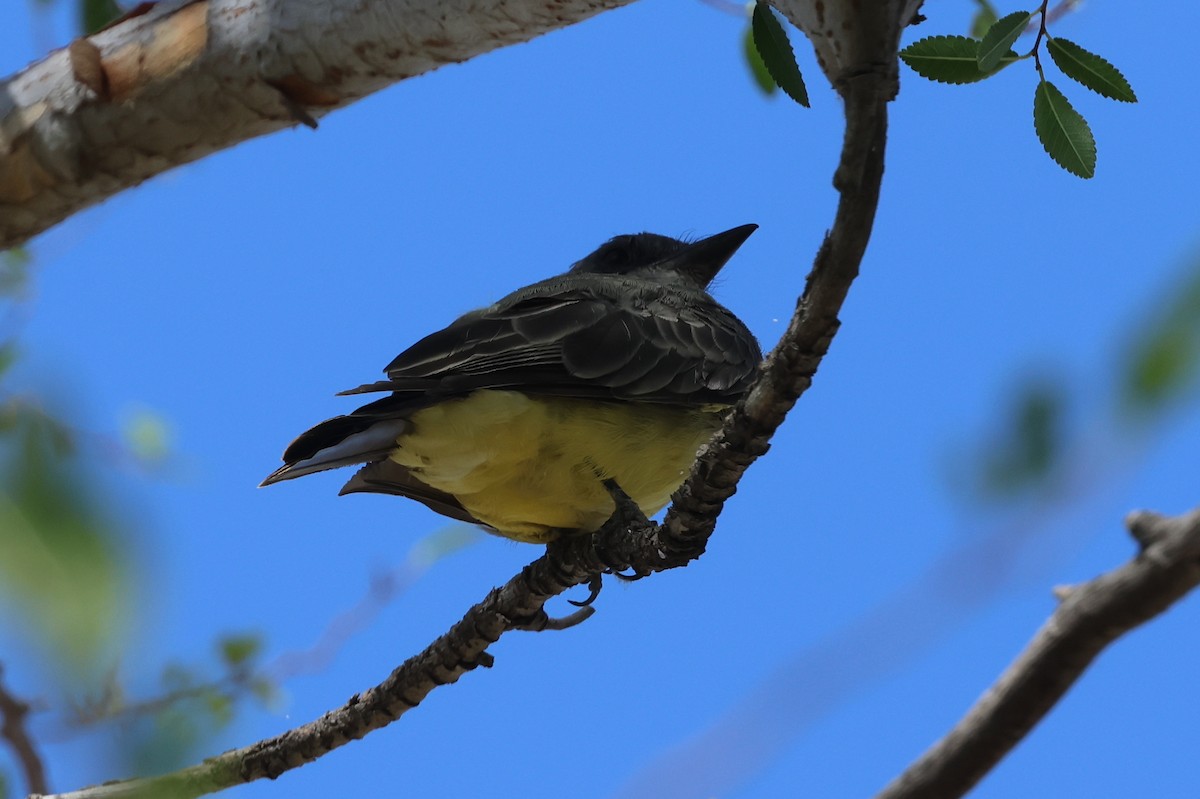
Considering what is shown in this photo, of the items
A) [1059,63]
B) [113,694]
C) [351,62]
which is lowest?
[113,694]

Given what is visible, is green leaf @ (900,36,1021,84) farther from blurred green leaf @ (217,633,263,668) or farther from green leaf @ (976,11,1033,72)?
blurred green leaf @ (217,633,263,668)

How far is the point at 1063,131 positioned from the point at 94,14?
13.4 feet

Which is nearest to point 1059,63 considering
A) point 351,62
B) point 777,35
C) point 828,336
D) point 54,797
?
point 777,35

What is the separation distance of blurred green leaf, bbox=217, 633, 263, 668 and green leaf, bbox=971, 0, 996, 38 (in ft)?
10.8

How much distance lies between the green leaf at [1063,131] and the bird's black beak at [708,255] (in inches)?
150

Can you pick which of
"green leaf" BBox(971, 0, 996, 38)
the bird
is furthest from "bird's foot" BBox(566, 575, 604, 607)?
"green leaf" BBox(971, 0, 996, 38)

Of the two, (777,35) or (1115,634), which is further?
(777,35)

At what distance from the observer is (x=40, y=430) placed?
1.91 meters

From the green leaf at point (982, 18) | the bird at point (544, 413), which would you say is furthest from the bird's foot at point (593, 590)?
the green leaf at point (982, 18)

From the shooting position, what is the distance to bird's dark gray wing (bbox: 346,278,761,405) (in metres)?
4.38

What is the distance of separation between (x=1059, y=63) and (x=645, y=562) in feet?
6.43

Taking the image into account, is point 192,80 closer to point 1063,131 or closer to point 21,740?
point 21,740

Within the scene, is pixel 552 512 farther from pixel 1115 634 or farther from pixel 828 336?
pixel 1115 634

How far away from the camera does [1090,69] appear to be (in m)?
2.53
